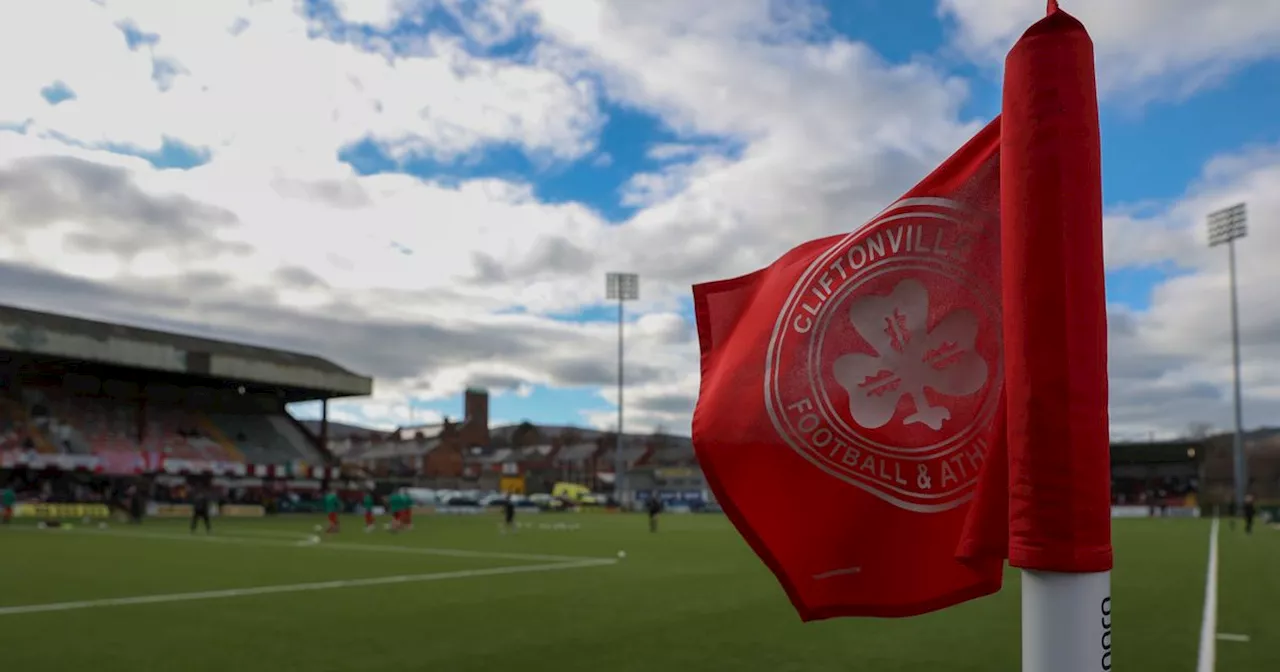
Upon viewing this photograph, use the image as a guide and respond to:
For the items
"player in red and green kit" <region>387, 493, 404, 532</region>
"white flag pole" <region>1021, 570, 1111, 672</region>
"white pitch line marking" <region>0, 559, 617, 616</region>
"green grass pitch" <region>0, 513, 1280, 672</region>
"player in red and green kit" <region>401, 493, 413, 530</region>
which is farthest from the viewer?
"player in red and green kit" <region>401, 493, 413, 530</region>

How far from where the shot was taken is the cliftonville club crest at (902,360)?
3148 mm

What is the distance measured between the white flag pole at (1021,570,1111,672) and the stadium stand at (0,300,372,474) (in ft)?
168

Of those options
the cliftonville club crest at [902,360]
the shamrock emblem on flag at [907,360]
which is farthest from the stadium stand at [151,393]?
the shamrock emblem on flag at [907,360]

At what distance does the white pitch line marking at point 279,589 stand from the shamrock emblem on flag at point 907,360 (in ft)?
42.8

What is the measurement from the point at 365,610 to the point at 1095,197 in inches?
486

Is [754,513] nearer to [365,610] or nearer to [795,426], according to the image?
[795,426]

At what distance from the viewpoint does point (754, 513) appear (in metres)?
3.31

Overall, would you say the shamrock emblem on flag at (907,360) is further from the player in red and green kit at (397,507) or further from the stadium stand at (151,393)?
the stadium stand at (151,393)

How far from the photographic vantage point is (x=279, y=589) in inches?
627

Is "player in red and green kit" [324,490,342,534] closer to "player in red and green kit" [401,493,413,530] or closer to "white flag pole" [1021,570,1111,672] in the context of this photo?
"player in red and green kit" [401,493,413,530]

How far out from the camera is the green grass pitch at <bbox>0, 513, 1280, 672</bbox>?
9.66 metres

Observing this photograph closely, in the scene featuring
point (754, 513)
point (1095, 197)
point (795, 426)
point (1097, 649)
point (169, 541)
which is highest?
point (1095, 197)

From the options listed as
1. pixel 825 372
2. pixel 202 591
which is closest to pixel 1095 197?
pixel 825 372

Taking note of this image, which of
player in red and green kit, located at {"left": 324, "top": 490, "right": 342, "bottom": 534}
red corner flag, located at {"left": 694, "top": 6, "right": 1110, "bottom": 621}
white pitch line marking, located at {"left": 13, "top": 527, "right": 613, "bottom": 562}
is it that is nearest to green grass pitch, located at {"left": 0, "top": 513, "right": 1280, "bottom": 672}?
white pitch line marking, located at {"left": 13, "top": 527, "right": 613, "bottom": 562}
